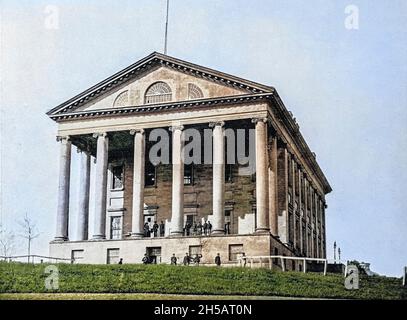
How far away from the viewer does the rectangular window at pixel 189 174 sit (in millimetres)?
45978

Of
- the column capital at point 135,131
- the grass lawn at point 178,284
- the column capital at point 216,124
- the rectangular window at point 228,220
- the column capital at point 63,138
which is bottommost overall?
the grass lawn at point 178,284

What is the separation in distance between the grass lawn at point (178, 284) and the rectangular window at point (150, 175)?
12644mm

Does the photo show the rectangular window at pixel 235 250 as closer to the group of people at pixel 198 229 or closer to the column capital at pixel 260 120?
the group of people at pixel 198 229

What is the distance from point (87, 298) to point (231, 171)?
18427mm

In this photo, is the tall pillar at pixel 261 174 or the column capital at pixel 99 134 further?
the column capital at pixel 99 134

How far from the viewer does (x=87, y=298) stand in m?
28.9

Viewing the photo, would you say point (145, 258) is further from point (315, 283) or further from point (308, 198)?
point (308, 198)

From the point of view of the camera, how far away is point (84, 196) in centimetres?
4438

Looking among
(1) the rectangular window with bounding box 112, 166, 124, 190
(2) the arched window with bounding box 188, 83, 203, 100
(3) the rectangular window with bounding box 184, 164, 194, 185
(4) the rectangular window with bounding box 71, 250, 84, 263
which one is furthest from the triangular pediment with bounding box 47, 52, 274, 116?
(4) the rectangular window with bounding box 71, 250, 84, 263

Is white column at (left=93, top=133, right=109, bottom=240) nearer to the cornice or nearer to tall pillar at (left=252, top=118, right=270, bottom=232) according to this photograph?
the cornice

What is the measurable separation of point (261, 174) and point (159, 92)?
22.4 feet

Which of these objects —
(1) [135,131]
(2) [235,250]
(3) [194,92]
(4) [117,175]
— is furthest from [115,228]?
(3) [194,92]

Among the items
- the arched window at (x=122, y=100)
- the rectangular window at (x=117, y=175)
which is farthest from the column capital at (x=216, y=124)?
the rectangular window at (x=117, y=175)

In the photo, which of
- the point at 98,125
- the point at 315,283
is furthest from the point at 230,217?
the point at 315,283
